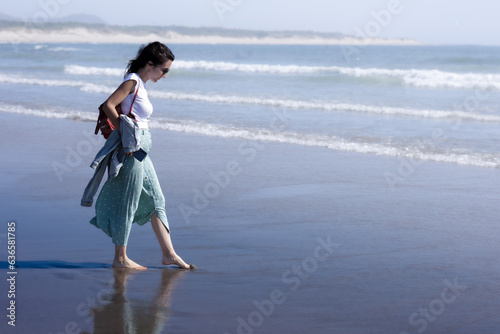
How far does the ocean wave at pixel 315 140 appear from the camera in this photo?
29.5 feet

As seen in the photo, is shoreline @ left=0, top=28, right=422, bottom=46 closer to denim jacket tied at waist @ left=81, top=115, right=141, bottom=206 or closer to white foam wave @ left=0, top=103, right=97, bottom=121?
white foam wave @ left=0, top=103, right=97, bottom=121

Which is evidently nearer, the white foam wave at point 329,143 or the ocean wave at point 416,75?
the white foam wave at point 329,143

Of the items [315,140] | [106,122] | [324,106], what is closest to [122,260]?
[106,122]

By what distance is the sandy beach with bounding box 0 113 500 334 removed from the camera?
3.62 meters

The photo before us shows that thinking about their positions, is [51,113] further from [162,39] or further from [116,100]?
[162,39]

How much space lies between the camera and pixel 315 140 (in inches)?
414

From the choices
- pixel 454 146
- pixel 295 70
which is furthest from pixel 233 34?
pixel 454 146

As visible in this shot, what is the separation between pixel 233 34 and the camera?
6452 inches

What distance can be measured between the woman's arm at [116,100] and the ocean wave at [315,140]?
5.77 m

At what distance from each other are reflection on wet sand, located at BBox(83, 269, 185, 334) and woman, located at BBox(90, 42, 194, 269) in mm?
371

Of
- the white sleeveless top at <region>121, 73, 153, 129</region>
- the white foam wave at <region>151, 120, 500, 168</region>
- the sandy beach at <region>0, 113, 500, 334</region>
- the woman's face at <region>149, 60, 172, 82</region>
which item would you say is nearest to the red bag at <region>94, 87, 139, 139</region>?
the white sleeveless top at <region>121, 73, 153, 129</region>

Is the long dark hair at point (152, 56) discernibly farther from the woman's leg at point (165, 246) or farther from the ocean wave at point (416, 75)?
the ocean wave at point (416, 75)

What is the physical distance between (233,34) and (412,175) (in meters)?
160

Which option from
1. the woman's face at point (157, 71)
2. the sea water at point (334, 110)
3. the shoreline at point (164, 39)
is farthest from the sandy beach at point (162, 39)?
the woman's face at point (157, 71)
